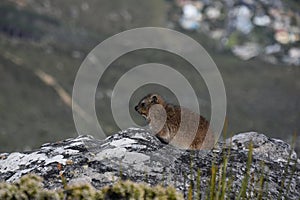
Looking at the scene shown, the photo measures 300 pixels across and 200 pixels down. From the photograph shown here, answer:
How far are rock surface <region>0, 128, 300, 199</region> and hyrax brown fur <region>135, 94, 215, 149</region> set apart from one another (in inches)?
14.2

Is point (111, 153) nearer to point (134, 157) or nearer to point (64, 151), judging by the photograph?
point (134, 157)

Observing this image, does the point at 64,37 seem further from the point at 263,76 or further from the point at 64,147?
the point at 64,147

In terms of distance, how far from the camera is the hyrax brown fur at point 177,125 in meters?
7.36

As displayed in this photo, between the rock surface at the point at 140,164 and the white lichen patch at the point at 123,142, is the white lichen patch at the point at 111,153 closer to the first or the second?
the rock surface at the point at 140,164

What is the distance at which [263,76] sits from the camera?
68000 millimetres

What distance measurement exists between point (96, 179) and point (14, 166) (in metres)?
1.09

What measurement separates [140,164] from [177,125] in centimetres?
203

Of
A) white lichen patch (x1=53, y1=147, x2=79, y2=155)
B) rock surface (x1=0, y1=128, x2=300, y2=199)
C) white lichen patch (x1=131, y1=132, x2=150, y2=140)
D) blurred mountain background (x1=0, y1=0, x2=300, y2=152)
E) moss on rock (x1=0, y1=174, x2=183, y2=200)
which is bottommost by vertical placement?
moss on rock (x1=0, y1=174, x2=183, y2=200)

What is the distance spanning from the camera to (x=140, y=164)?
601cm

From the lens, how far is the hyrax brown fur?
7359 millimetres

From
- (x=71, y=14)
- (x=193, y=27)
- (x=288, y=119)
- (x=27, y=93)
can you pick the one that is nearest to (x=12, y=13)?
Result: (x=71, y=14)

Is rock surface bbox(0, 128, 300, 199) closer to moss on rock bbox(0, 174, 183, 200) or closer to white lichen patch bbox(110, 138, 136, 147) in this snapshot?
white lichen patch bbox(110, 138, 136, 147)

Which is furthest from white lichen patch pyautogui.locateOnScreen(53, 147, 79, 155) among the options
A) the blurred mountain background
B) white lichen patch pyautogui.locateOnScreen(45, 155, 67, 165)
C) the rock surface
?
the blurred mountain background

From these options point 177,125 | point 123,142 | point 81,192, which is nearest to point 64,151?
point 123,142
